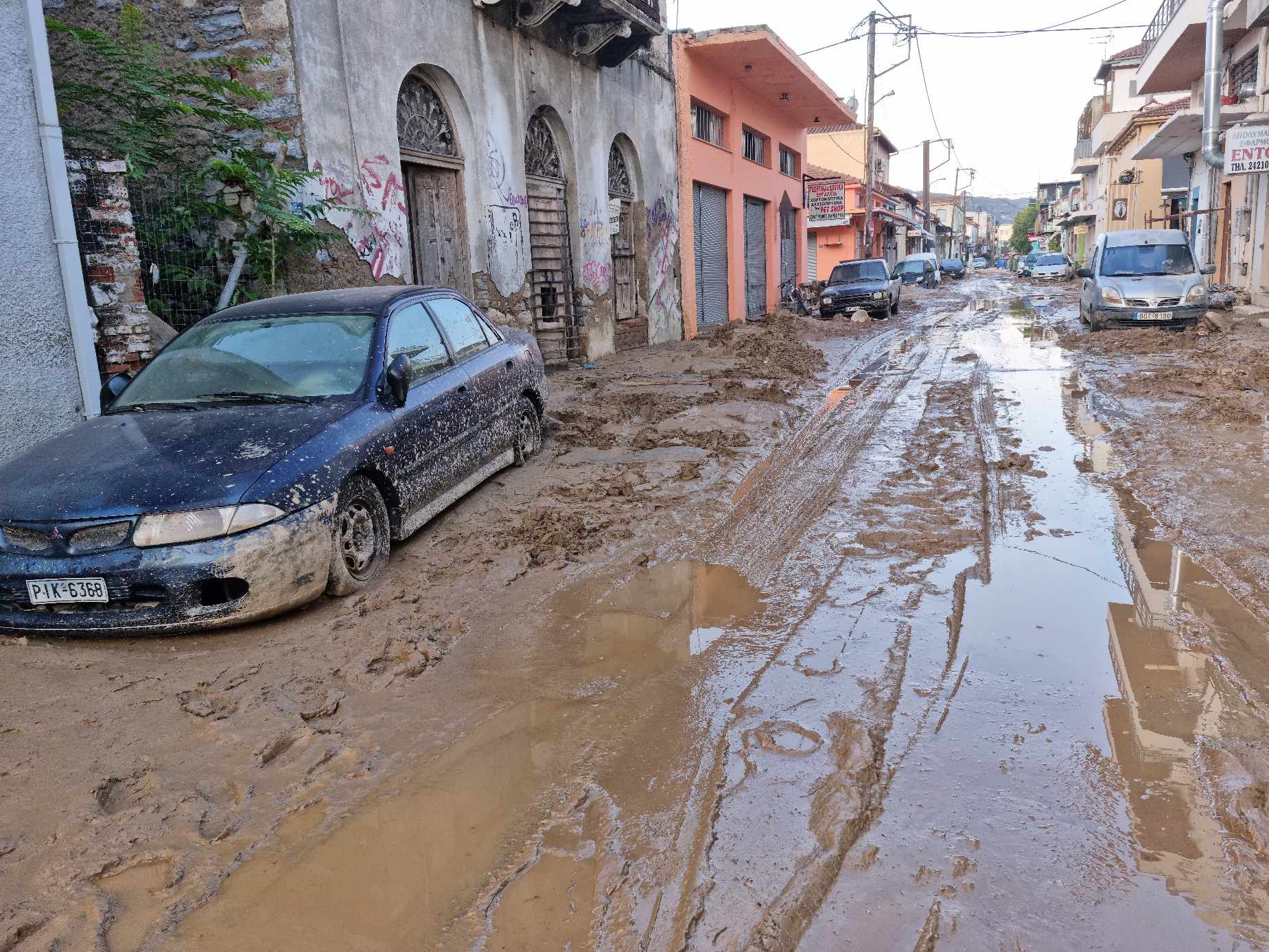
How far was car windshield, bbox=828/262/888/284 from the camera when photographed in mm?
24766

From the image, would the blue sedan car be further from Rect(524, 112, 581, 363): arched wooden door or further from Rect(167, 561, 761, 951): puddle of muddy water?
Rect(524, 112, 581, 363): arched wooden door

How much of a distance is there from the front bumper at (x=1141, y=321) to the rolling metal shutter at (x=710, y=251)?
8679 mm

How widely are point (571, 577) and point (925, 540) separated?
2112mm

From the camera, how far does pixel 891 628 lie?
169 inches

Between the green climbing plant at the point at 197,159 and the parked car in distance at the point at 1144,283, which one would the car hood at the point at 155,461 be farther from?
the parked car in distance at the point at 1144,283

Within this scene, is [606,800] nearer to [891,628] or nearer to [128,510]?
[891,628]

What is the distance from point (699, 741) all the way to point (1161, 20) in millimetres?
31312

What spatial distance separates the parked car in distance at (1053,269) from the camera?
47.6 meters

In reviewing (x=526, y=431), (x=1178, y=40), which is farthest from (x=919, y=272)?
(x=526, y=431)

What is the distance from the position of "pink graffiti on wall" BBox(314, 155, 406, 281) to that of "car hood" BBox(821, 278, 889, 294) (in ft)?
50.8

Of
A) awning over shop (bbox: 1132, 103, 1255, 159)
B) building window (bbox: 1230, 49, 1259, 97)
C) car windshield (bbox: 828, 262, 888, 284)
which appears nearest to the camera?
building window (bbox: 1230, 49, 1259, 97)

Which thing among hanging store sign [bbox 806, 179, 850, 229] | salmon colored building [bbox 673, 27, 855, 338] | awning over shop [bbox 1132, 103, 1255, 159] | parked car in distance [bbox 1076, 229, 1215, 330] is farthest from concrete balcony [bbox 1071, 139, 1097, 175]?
parked car in distance [bbox 1076, 229, 1215, 330]

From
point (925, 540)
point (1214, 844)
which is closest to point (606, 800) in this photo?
point (1214, 844)

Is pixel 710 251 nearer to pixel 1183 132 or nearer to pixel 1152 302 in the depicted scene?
pixel 1152 302
